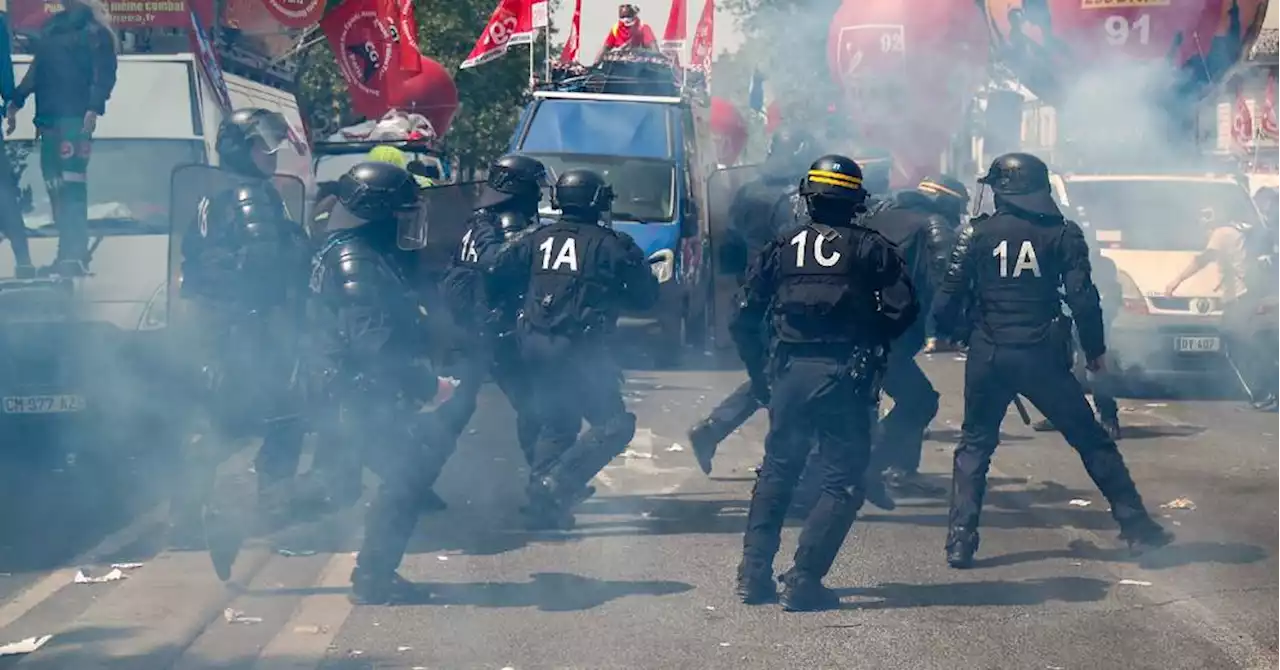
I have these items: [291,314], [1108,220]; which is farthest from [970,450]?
[1108,220]

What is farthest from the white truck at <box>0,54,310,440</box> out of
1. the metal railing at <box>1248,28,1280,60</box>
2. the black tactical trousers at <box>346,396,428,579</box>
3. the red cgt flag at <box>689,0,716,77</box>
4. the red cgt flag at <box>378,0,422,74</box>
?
the metal railing at <box>1248,28,1280,60</box>

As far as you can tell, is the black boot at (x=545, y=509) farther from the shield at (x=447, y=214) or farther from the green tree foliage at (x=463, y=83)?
the green tree foliage at (x=463, y=83)

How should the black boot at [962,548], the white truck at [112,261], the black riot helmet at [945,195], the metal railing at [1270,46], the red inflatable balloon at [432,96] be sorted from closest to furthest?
1. the black boot at [962,548]
2. the black riot helmet at [945,195]
3. the white truck at [112,261]
4. the red inflatable balloon at [432,96]
5. the metal railing at [1270,46]

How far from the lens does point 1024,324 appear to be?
815 centimetres

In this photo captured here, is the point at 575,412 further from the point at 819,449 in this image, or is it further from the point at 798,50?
the point at 798,50

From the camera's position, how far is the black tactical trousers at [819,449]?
7.20m

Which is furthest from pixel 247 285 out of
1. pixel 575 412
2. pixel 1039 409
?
pixel 1039 409

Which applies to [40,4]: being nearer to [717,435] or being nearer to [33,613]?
[717,435]

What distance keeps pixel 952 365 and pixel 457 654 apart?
11316 mm

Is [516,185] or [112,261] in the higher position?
[516,185]

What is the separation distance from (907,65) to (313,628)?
10943 mm

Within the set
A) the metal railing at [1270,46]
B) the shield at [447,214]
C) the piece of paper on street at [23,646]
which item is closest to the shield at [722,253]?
the shield at [447,214]

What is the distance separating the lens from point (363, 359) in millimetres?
7652

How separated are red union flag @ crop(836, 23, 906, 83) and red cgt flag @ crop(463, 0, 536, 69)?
6.85 m
